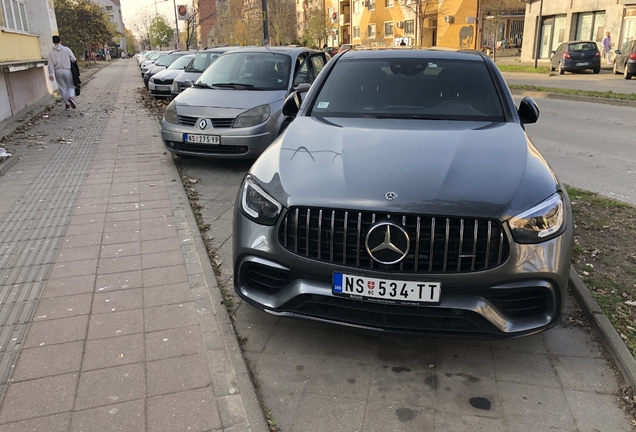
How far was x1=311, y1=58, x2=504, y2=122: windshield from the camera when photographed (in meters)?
4.14

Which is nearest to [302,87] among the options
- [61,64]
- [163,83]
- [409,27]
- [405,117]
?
[405,117]

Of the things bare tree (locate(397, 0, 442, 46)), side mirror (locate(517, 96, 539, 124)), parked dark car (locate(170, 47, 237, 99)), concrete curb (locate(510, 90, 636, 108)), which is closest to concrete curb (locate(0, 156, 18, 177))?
parked dark car (locate(170, 47, 237, 99))

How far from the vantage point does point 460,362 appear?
3080 millimetres

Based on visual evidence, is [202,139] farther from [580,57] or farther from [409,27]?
[409,27]

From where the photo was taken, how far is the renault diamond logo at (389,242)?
269cm

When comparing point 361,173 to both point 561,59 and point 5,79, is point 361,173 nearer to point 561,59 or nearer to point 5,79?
point 5,79

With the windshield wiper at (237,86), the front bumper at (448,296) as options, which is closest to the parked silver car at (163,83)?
the windshield wiper at (237,86)

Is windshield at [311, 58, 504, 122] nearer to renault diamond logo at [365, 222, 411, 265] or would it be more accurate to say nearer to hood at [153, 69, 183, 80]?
renault diamond logo at [365, 222, 411, 265]

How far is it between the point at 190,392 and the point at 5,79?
1241 centimetres

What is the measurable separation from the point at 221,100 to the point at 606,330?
606 centimetres

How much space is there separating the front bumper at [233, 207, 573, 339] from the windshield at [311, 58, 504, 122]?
5.23 ft

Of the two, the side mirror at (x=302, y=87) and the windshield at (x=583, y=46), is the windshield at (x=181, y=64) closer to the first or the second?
the side mirror at (x=302, y=87)

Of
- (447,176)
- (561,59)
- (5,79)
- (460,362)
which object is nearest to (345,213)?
(447,176)

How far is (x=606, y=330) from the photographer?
3238 mm
